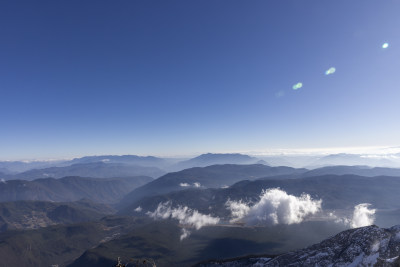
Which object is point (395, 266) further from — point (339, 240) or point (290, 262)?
point (290, 262)

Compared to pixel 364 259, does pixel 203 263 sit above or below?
below

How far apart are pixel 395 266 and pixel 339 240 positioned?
45.1m

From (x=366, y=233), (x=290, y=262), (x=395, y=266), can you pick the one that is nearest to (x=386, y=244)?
(x=366, y=233)

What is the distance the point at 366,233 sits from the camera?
140875mm

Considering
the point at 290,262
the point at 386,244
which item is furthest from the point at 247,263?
the point at 386,244

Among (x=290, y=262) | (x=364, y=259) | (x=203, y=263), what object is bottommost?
(x=203, y=263)

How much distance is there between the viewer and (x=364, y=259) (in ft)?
397

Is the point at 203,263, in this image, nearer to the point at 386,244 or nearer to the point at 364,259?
the point at 364,259

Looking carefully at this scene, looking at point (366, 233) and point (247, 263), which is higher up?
point (366, 233)

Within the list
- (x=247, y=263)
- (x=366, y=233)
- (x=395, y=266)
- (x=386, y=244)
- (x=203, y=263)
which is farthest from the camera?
(x=203, y=263)

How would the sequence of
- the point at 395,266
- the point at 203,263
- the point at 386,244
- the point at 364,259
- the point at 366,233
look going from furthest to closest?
the point at 203,263 < the point at 366,233 < the point at 386,244 < the point at 364,259 < the point at 395,266

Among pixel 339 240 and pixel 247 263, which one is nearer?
pixel 339 240

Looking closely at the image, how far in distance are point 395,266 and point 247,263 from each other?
3584 inches

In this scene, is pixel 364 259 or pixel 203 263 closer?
pixel 364 259
